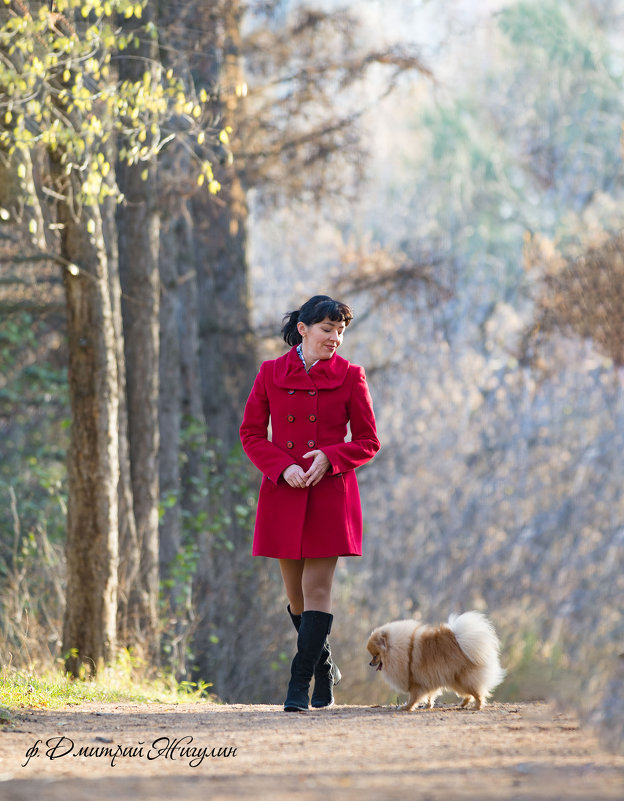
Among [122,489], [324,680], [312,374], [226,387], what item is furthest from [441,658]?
[226,387]

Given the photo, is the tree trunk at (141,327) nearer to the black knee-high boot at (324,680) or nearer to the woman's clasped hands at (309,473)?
the black knee-high boot at (324,680)

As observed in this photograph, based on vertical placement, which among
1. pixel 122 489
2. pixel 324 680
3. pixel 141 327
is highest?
pixel 141 327

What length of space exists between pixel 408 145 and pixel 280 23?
13.5m

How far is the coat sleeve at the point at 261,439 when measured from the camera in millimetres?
6102

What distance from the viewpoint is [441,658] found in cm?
622

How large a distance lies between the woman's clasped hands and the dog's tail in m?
1.19

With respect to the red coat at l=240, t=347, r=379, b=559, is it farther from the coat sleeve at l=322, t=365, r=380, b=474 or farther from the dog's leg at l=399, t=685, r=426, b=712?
the dog's leg at l=399, t=685, r=426, b=712

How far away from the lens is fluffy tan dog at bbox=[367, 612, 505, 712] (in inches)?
245

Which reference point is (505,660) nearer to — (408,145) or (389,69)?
(389,69)

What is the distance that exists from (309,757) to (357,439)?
212cm

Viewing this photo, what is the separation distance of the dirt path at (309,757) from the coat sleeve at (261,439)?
1.31m

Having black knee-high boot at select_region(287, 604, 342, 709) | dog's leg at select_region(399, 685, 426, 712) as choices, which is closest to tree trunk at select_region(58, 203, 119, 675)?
black knee-high boot at select_region(287, 604, 342, 709)

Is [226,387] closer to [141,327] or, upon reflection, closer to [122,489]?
[141,327]

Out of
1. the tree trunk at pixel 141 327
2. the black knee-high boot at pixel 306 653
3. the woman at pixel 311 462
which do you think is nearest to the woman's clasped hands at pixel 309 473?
the woman at pixel 311 462
